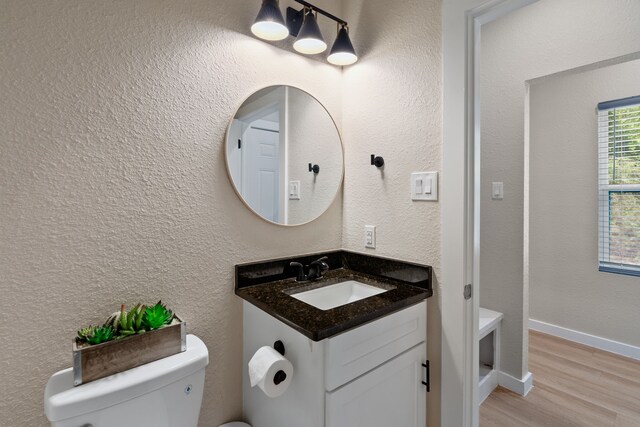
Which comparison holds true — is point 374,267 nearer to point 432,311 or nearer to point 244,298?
point 432,311

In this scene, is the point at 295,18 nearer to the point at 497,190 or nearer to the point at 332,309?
the point at 332,309

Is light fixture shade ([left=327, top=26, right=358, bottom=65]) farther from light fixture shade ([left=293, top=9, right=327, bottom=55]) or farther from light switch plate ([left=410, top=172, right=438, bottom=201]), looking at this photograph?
light switch plate ([left=410, top=172, right=438, bottom=201])

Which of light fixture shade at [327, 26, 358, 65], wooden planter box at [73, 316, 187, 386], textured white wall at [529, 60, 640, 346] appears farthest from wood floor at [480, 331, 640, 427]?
light fixture shade at [327, 26, 358, 65]

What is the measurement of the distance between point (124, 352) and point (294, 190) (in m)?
0.94

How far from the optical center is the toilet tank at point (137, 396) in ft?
2.65

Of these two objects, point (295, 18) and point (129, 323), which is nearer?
point (129, 323)

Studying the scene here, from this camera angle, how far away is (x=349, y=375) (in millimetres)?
993

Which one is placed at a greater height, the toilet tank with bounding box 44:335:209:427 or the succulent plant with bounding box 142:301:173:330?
the succulent plant with bounding box 142:301:173:330

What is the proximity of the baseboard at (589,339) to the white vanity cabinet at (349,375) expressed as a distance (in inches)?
91.4

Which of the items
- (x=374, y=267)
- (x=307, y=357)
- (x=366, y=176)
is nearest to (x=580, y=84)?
(x=366, y=176)

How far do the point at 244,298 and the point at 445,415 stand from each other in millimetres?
982

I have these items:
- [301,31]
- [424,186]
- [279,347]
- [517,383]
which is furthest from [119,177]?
[517,383]

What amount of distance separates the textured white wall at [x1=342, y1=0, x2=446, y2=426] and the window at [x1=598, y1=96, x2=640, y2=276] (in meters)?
2.27

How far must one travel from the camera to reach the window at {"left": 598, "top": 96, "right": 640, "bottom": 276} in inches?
96.3
